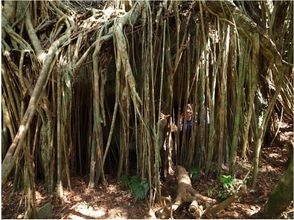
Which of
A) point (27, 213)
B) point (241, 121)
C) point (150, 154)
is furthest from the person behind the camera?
point (241, 121)

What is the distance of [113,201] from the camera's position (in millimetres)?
3863

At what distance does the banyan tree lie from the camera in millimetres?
3861

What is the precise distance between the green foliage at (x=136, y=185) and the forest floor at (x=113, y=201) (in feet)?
0.16

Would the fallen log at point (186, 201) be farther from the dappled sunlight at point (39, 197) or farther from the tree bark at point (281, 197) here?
the dappled sunlight at point (39, 197)

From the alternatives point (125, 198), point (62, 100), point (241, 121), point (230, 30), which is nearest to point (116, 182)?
point (125, 198)

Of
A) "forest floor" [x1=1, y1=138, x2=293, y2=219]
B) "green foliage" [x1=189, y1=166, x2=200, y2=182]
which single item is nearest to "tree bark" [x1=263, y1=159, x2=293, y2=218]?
"forest floor" [x1=1, y1=138, x2=293, y2=219]

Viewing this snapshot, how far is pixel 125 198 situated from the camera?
Answer: 391 cm

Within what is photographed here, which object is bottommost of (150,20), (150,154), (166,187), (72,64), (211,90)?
(166,187)

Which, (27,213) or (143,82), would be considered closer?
(27,213)

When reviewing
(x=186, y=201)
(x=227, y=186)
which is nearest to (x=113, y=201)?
(x=186, y=201)

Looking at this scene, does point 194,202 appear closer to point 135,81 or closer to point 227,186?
point 227,186

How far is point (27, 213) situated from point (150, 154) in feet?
4.01

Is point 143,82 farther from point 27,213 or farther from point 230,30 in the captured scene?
point 27,213

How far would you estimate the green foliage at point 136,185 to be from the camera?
388cm
